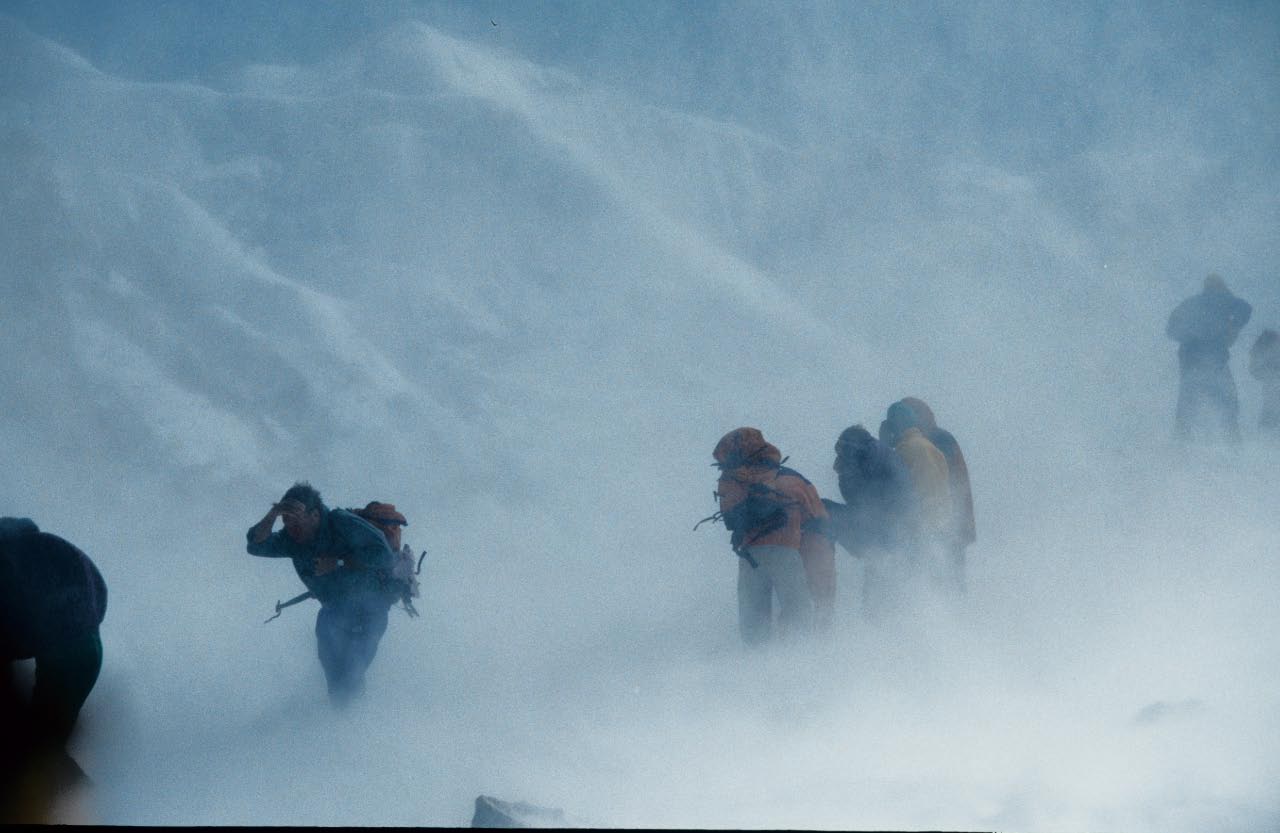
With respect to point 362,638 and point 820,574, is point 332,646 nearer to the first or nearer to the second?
point 362,638

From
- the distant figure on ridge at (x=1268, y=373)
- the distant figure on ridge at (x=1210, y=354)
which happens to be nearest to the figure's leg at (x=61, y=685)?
the distant figure on ridge at (x=1210, y=354)

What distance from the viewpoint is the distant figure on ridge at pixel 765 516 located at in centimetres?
536

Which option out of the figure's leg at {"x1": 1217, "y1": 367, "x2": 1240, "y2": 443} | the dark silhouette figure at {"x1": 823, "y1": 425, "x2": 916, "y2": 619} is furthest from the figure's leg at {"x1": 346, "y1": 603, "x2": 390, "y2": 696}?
the figure's leg at {"x1": 1217, "y1": 367, "x2": 1240, "y2": 443}

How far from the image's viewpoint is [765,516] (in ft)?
17.6

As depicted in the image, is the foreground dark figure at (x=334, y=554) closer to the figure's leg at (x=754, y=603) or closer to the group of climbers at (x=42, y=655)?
the group of climbers at (x=42, y=655)

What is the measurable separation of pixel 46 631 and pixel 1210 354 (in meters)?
8.46

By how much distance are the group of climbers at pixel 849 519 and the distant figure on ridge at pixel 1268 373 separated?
4.46 m

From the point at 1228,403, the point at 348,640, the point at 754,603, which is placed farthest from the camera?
the point at 1228,403

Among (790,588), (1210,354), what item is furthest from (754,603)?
(1210,354)

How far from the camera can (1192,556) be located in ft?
24.1

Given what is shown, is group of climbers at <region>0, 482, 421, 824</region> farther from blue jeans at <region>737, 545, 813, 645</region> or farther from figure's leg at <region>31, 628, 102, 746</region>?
blue jeans at <region>737, 545, 813, 645</region>

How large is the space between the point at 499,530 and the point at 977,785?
906cm

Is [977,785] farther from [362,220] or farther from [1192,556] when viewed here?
[362,220]

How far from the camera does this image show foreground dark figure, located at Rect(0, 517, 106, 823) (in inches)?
132
